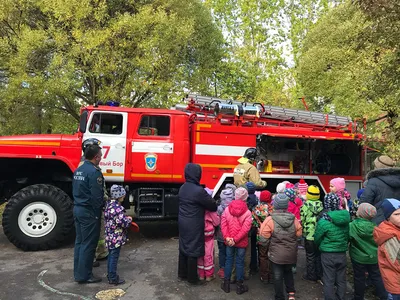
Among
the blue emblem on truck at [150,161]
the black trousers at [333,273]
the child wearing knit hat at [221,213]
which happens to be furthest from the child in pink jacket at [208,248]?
the blue emblem on truck at [150,161]

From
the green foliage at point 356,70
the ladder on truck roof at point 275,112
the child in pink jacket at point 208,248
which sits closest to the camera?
the child in pink jacket at point 208,248

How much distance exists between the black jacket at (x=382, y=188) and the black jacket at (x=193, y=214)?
215 centimetres

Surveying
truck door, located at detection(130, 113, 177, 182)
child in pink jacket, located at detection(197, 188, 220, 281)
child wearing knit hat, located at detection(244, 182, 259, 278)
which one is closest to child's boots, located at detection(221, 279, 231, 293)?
child in pink jacket, located at detection(197, 188, 220, 281)

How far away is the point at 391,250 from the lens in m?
3.27

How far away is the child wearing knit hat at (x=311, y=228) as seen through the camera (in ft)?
15.2

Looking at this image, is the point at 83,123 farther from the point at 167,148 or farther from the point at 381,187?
the point at 381,187

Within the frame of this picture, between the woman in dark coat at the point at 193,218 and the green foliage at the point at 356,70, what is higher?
the green foliage at the point at 356,70

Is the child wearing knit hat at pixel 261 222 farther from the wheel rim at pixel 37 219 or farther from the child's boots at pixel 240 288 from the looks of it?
the wheel rim at pixel 37 219

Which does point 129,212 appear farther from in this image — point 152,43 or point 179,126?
point 152,43

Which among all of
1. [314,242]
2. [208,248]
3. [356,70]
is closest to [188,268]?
[208,248]

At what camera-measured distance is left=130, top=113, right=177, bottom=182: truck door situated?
6.66m

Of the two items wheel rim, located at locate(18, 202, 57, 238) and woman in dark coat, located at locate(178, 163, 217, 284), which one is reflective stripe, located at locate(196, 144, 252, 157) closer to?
woman in dark coat, located at locate(178, 163, 217, 284)

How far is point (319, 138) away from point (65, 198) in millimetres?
5328

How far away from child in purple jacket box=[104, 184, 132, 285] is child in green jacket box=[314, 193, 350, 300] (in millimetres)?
2562
